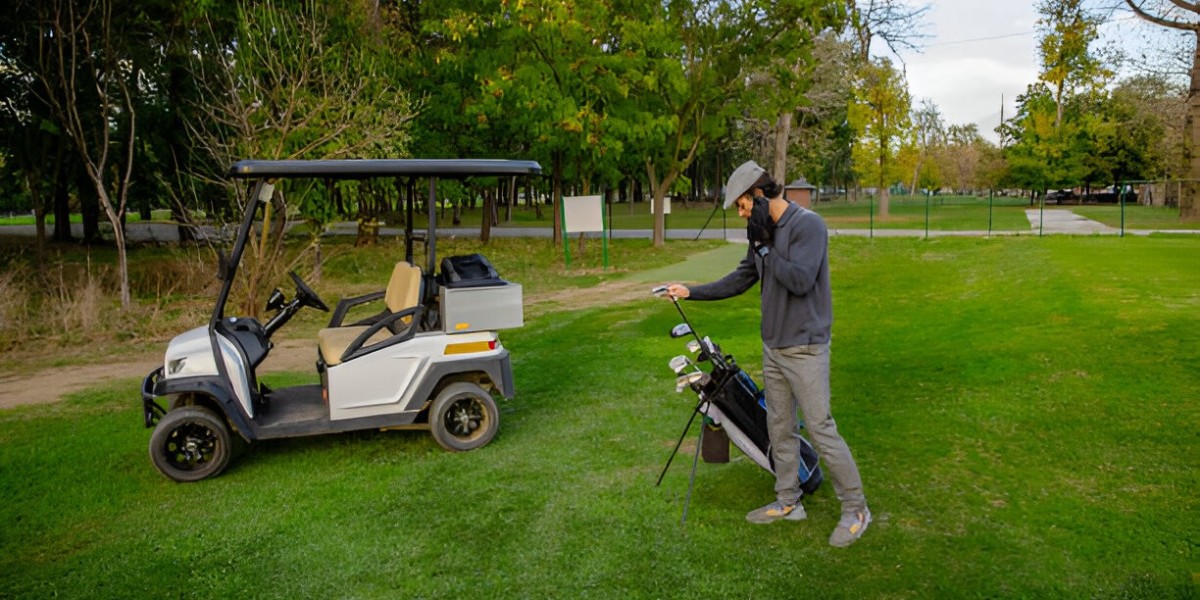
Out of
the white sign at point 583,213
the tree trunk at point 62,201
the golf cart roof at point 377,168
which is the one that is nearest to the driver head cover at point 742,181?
the golf cart roof at point 377,168

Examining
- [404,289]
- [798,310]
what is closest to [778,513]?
[798,310]

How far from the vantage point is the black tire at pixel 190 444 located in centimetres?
582

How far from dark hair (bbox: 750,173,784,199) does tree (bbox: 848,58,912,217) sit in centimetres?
3743

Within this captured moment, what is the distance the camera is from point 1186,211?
111 feet

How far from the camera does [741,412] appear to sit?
5.09 metres

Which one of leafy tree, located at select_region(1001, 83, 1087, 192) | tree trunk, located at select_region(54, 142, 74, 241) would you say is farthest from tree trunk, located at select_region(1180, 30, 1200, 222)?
tree trunk, located at select_region(54, 142, 74, 241)

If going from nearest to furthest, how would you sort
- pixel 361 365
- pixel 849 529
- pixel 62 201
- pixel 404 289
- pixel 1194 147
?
pixel 849 529 < pixel 361 365 < pixel 404 289 < pixel 62 201 < pixel 1194 147

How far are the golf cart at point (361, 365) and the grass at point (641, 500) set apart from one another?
0.27 m

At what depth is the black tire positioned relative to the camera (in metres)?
5.82

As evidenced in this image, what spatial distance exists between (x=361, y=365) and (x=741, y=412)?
2529mm

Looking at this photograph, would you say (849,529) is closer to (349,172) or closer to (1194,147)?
(349,172)

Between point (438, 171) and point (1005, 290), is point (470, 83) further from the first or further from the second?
point (438, 171)

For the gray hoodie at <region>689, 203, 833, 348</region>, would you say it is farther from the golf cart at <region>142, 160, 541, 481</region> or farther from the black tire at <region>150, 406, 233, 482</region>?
the black tire at <region>150, 406, 233, 482</region>

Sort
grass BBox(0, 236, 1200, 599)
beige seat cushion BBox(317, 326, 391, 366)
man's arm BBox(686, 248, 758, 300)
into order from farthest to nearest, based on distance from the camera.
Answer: beige seat cushion BBox(317, 326, 391, 366) → man's arm BBox(686, 248, 758, 300) → grass BBox(0, 236, 1200, 599)
